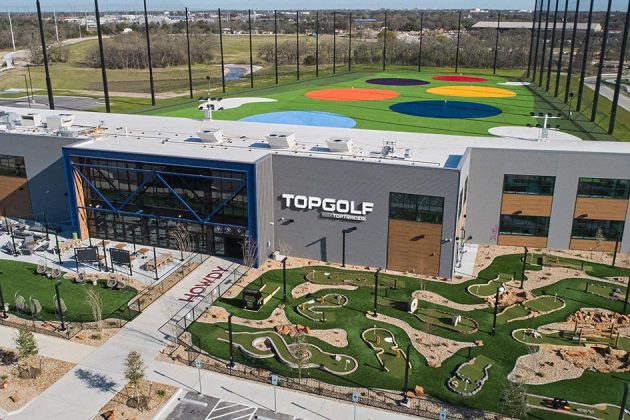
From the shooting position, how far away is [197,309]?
3775 cm

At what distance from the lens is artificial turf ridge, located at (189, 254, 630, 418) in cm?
3020

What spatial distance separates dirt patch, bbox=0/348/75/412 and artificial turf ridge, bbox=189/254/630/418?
779 centimetres

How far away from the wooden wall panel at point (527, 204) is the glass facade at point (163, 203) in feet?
71.6

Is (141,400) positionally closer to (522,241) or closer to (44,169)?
(44,169)

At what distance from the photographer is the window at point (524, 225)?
47781 mm

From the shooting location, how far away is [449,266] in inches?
1663

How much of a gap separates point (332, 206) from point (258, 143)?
32.0 ft

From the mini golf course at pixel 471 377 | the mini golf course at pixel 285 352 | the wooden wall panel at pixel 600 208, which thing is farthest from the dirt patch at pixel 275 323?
the wooden wall panel at pixel 600 208

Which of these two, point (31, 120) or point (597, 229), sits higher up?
point (31, 120)

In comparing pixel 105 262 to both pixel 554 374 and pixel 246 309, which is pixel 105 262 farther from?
pixel 554 374

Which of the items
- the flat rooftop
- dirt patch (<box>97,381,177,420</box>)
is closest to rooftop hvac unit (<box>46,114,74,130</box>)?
the flat rooftop

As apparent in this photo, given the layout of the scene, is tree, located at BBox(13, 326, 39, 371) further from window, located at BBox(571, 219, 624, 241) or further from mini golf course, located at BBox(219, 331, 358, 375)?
window, located at BBox(571, 219, 624, 241)

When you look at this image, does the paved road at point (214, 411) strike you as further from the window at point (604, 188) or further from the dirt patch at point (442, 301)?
the window at point (604, 188)

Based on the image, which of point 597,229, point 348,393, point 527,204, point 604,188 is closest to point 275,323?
point 348,393
